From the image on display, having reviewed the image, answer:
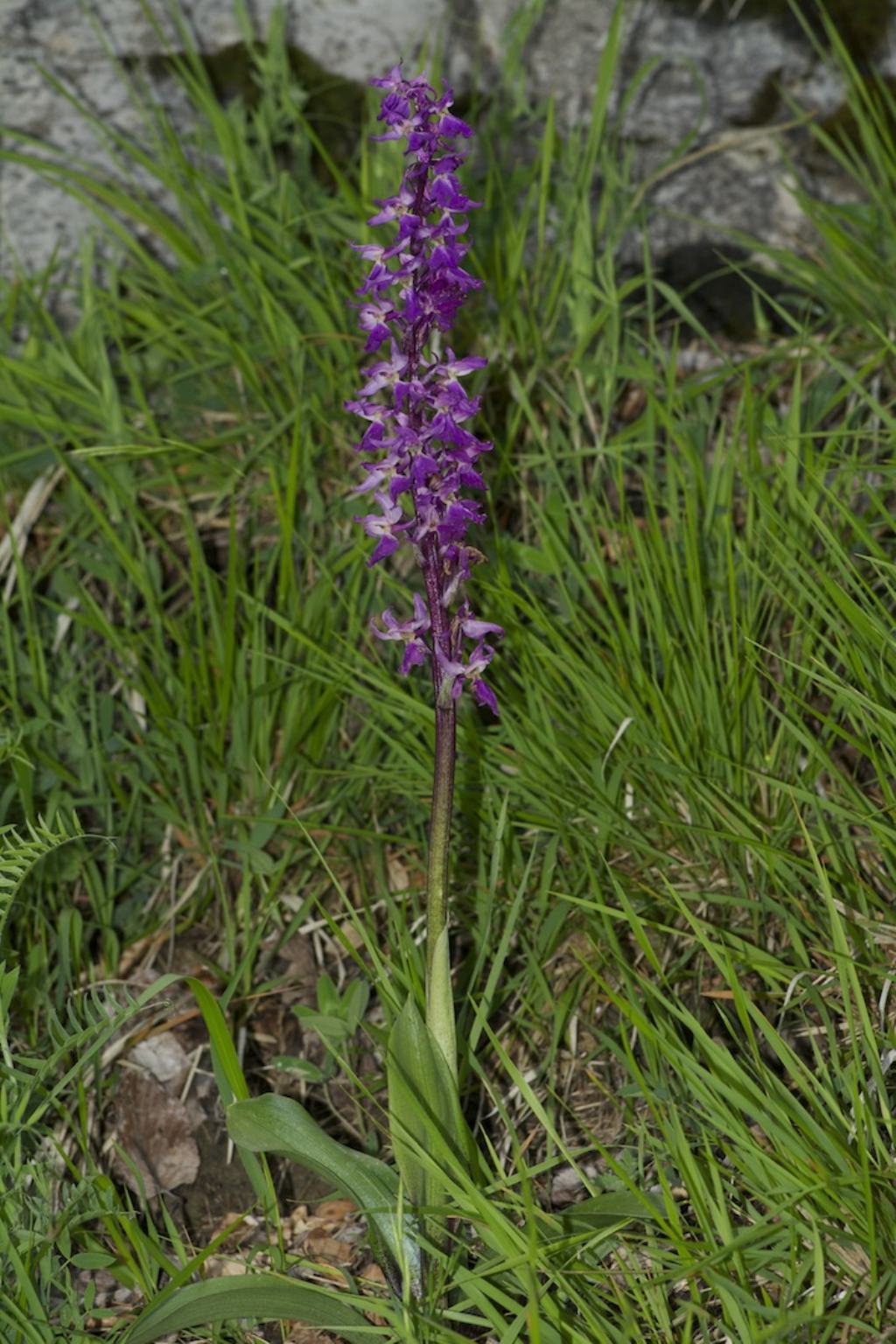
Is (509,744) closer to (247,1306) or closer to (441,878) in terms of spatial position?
(441,878)

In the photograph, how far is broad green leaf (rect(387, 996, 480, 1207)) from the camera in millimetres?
2002

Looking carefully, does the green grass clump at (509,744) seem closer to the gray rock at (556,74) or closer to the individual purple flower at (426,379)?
the gray rock at (556,74)

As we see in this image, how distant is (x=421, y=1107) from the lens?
2.00 m

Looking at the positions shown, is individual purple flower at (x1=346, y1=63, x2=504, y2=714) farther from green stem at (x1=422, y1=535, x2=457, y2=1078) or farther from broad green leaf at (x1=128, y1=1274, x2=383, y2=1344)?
broad green leaf at (x1=128, y1=1274, x2=383, y2=1344)

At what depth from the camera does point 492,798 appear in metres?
2.68

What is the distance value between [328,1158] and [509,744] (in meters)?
1.02

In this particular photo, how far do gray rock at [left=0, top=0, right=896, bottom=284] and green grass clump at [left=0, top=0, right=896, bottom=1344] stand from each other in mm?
146

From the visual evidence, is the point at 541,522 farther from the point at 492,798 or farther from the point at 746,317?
the point at 746,317

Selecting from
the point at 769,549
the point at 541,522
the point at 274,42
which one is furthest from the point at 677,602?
the point at 274,42

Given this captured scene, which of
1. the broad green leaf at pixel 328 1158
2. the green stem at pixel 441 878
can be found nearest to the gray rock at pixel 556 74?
the green stem at pixel 441 878

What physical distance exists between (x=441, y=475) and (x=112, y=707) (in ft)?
4.65

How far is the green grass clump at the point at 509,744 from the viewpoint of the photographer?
1985mm

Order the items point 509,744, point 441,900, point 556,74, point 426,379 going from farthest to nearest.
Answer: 1. point 556,74
2. point 509,744
3. point 441,900
4. point 426,379

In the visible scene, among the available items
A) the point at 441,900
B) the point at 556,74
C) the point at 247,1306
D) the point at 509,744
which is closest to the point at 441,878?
the point at 441,900
